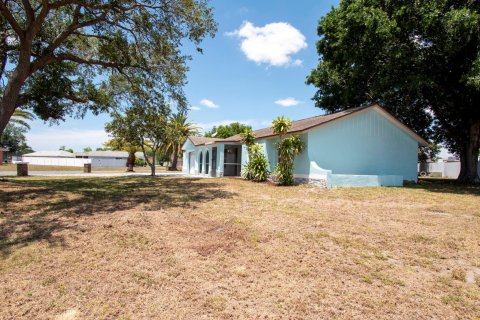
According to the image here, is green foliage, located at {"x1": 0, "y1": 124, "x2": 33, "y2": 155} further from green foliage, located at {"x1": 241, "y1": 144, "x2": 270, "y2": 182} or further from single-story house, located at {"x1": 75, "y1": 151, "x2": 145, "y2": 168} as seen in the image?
green foliage, located at {"x1": 241, "y1": 144, "x2": 270, "y2": 182}

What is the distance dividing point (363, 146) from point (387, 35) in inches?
231

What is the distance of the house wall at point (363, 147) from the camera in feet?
50.1

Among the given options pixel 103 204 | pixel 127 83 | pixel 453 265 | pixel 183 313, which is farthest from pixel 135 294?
pixel 127 83

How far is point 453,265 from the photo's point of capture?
4.57 meters

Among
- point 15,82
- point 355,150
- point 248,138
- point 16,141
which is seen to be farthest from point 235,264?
point 16,141

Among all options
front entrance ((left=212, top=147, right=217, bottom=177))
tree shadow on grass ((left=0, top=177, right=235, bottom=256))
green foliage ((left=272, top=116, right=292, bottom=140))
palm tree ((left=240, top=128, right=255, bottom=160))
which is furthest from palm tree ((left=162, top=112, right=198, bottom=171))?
tree shadow on grass ((left=0, top=177, right=235, bottom=256))

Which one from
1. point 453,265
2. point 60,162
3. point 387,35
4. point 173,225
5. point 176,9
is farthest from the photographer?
point 60,162

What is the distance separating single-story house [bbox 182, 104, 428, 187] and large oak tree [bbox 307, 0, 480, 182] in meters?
2.30

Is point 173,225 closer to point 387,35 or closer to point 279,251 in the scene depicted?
point 279,251

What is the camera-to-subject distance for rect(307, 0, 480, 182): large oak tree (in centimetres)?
1301

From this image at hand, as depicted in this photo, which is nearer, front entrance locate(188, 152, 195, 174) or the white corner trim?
the white corner trim

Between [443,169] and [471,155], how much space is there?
19582 mm

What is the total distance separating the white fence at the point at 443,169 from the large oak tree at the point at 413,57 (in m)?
17.0

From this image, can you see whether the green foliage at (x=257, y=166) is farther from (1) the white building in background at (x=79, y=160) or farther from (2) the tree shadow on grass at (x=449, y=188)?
(1) the white building in background at (x=79, y=160)
